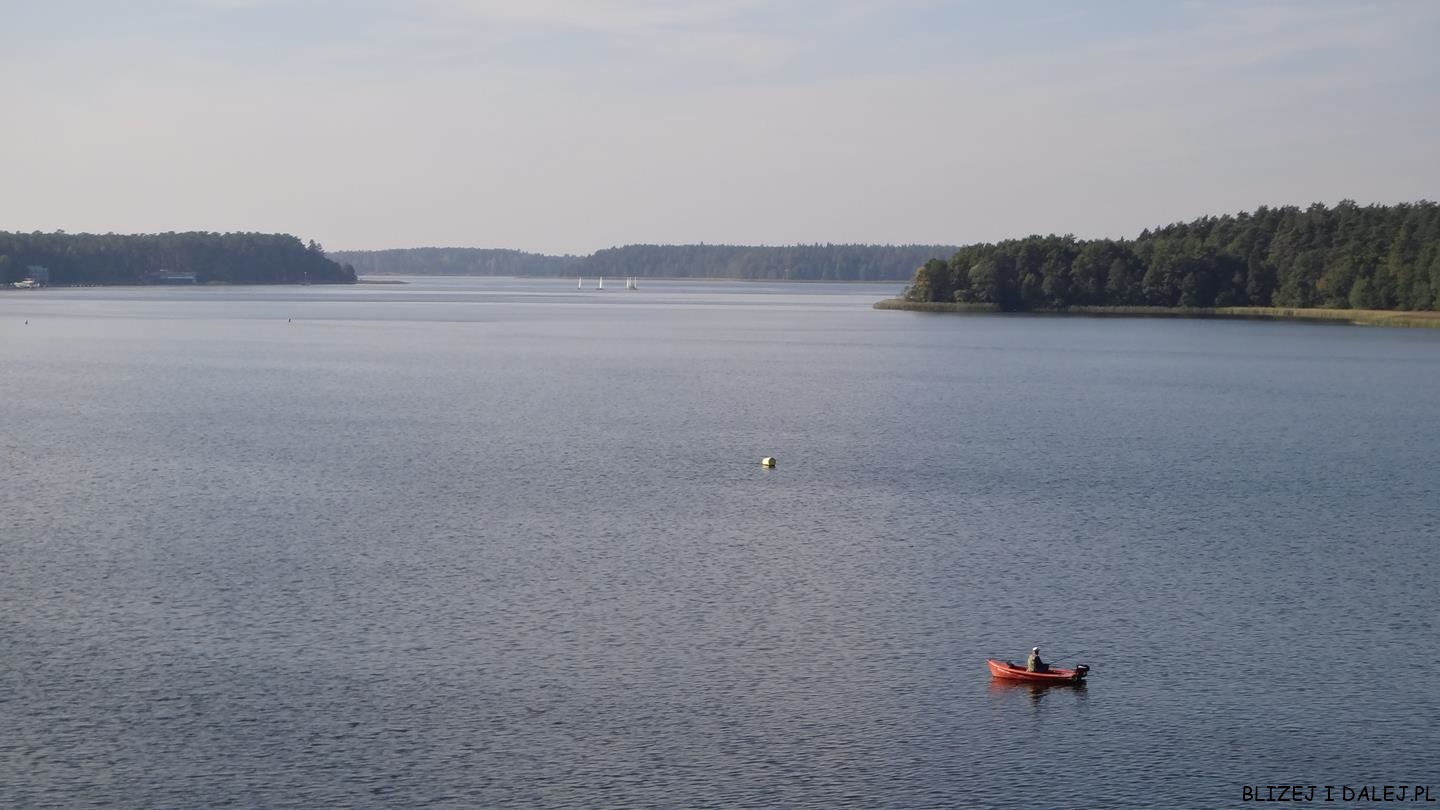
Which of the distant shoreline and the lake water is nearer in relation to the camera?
the lake water

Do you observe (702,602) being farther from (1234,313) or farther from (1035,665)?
(1234,313)

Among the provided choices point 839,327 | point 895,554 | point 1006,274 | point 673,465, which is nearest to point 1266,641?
point 895,554

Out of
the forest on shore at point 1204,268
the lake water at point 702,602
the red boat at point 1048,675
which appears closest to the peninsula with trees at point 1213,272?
the forest on shore at point 1204,268

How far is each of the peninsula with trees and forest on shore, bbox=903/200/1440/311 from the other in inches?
3.4

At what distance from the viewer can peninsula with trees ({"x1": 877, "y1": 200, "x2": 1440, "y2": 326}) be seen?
4370 inches

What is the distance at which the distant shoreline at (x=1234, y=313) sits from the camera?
103456 millimetres

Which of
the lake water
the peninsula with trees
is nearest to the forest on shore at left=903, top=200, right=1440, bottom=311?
the peninsula with trees

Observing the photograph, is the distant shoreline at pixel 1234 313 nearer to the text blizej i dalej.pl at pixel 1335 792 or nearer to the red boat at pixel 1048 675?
the red boat at pixel 1048 675

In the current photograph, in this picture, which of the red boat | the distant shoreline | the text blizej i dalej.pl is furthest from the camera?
the distant shoreline

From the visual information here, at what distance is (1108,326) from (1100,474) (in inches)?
3104

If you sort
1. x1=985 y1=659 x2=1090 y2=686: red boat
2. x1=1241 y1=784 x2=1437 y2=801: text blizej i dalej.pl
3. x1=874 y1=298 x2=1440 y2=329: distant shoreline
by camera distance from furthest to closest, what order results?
x1=874 y1=298 x2=1440 y2=329: distant shoreline, x1=985 y1=659 x2=1090 y2=686: red boat, x1=1241 y1=784 x2=1437 y2=801: text blizej i dalej.pl

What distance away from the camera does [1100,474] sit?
35.0 metres

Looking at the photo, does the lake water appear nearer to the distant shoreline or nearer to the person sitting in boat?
the person sitting in boat

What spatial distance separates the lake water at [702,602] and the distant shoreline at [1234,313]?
2328 inches
